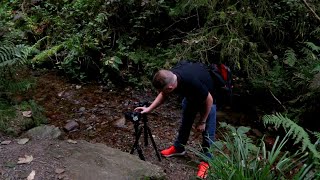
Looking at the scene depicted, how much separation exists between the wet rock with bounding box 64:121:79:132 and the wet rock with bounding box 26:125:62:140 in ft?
1.19

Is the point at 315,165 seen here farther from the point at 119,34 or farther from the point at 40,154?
the point at 119,34

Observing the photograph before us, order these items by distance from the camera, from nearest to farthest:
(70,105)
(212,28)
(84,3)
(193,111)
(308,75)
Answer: (193,111)
(308,75)
(70,105)
(212,28)
(84,3)

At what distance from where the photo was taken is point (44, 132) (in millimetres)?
4762

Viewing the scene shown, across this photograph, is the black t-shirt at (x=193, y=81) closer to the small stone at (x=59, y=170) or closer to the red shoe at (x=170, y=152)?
the red shoe at (x=170, y=152)

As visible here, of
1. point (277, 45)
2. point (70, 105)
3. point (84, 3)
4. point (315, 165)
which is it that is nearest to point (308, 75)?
point (277, 45)

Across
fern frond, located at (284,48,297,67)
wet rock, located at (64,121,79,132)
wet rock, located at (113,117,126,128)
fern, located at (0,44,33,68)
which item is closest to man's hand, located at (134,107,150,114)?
wet rock, located at (113,117,126,128)

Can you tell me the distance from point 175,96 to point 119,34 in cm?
189

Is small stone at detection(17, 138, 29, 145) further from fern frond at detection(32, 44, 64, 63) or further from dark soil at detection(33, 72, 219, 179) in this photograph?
fern frond at detection(32, 44, 64, 63)

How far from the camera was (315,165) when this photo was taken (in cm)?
311

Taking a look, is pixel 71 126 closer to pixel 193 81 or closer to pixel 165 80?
pixel 165 80

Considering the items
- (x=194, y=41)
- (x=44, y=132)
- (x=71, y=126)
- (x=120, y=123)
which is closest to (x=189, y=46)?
(x=194, y=41)

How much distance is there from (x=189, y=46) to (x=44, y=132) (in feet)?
9.63

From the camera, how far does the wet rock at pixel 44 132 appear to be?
464 cm

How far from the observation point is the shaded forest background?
5.73 m
